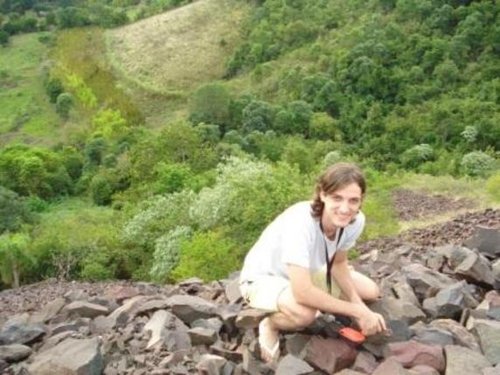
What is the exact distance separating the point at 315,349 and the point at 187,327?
1.41 metres

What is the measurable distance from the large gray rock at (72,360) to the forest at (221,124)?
9.27 metres

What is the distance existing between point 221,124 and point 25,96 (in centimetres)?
2006

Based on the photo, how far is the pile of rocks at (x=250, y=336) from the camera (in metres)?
5.30

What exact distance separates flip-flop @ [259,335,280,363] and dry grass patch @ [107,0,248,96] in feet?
165

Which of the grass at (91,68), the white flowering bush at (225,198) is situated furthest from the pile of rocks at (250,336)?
the grass at (91,68)

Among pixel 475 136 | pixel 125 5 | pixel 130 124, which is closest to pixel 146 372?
pixel 475 136

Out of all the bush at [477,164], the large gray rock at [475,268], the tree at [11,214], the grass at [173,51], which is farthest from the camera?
the grass at [173,51]

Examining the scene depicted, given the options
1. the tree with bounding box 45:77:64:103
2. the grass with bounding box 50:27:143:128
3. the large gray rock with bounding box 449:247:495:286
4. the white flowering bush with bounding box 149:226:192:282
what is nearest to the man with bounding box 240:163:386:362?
the large gray rock with bounding box 449:247:495:286

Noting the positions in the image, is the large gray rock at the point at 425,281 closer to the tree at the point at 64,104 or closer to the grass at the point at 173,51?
the grass at the point at 173,51

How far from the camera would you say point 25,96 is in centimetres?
5912

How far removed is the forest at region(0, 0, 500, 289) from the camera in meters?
20.2

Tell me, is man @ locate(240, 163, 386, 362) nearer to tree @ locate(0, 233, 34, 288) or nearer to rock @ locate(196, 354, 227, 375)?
rock @ locate(196, 354, 227, 375)

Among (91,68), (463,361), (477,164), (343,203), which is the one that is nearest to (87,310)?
(343,203)

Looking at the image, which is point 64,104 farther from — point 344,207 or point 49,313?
point 344,207
